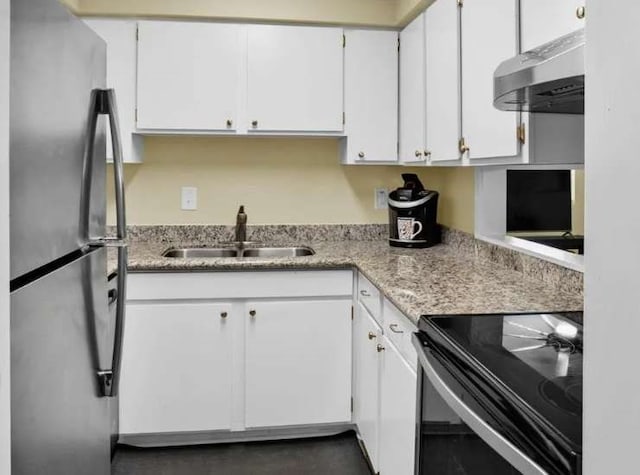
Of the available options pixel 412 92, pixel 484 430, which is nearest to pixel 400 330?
pixel 484 430

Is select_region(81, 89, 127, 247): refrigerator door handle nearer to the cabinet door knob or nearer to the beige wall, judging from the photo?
the cabinet door knob

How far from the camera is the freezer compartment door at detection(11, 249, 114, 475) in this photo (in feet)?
2.92

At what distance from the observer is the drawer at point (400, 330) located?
170 centimetres

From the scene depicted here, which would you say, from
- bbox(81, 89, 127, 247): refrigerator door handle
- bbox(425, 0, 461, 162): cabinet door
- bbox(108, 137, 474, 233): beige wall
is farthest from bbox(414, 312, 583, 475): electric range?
bbox(108, 137, 474, 233): beige wall

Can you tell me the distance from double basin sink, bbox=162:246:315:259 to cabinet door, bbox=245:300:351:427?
1.63 feet

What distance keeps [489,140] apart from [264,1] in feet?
5.13

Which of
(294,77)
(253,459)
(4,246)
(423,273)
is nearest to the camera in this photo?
(4,246)

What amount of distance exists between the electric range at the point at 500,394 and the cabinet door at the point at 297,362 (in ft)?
3.91

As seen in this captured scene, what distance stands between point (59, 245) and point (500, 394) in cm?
82

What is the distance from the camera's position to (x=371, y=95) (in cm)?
302

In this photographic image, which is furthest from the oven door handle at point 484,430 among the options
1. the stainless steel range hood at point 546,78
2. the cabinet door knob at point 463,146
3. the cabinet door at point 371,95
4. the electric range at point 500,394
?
the cabinet door at point 371,95

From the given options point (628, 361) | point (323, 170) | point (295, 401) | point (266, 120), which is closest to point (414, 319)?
point (628, 361)

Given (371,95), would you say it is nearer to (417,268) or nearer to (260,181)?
(260,181)

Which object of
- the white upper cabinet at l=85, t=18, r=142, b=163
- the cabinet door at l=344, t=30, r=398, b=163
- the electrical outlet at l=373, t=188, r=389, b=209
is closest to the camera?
the white upper cabinet at l=85, t=18, r=142, b=163
